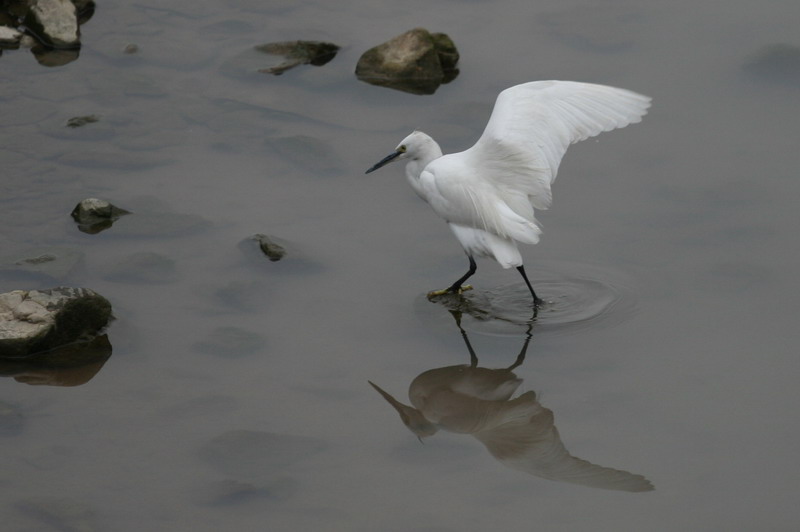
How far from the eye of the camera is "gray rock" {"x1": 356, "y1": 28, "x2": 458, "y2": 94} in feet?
29.7

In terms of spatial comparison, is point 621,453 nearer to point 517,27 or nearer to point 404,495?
point 404,495

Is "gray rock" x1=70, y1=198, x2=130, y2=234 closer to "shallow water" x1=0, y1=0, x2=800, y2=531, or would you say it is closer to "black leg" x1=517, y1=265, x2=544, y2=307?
"shallow water" x1=0, y1=0, x2=800, y2=531

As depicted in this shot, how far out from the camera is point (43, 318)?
20.2ft

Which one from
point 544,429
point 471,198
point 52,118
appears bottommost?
point 52,118

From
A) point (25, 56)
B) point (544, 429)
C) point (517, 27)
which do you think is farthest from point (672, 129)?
point (25, 56)

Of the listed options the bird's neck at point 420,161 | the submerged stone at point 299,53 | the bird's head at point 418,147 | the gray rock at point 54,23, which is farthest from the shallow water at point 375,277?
the bird's head at point 418,147

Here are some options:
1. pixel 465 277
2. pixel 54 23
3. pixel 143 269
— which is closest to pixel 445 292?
pixel 465 277

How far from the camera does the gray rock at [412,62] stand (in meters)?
9.05

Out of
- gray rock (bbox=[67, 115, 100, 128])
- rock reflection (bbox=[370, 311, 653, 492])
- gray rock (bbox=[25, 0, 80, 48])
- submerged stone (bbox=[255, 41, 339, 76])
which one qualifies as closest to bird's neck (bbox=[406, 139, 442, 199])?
rock reflection (bbox=[370, 311, 653, 492])

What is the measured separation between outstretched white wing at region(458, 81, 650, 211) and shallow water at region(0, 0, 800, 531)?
0.67 meters

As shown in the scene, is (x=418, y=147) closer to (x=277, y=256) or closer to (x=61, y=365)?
(x=277, y=256)

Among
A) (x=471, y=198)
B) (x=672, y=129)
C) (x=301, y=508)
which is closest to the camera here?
(x=301, y=508)

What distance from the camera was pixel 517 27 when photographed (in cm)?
987

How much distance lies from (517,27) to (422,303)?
13.0ft
